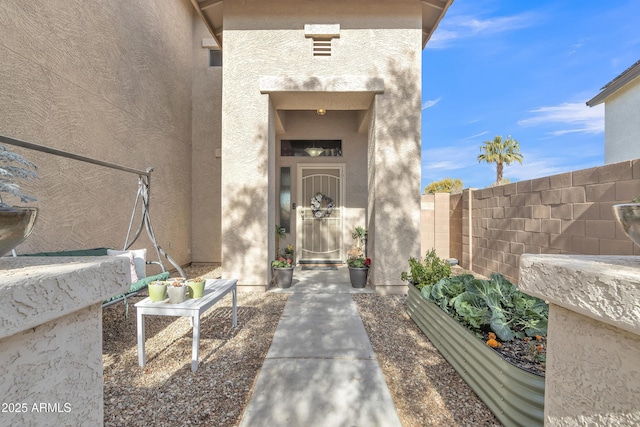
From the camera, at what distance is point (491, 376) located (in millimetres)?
1950

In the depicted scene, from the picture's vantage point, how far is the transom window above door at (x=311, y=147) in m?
6.89

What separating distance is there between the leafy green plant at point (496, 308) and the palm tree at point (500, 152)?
22493 millimetres

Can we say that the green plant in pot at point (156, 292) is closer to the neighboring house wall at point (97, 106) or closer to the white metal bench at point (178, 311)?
the white metal bench at point (178, 311)

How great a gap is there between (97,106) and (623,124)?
15.1 meters

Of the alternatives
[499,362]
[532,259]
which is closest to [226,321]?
[499,362]

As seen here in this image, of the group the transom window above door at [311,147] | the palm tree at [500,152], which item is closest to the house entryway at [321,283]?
the transom window above door at [311,147]

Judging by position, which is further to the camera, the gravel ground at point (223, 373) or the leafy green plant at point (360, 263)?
the leafy green plant at point (360, 263)

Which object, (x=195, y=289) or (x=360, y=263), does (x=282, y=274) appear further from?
(x=195, y=289)

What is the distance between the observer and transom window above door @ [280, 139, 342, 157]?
689 centimetres

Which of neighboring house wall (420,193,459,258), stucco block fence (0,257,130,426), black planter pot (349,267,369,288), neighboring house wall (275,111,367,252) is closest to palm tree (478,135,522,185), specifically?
neighboring house wall (420,193,459,258)

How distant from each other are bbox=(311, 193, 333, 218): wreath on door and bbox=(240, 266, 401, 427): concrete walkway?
10.6ft

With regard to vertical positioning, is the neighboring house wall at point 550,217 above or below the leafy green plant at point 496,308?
above

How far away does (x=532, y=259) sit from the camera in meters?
1.06

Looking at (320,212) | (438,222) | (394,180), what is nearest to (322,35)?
(394,180)
